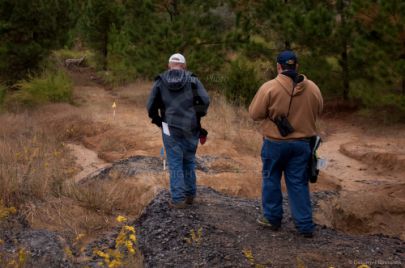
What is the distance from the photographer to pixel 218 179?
8305 mm

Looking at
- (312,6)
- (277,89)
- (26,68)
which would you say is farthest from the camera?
(26,68)

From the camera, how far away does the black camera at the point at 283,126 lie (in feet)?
17.5

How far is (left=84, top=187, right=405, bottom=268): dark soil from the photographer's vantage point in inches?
189

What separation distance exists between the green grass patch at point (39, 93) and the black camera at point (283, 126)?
1094 cm

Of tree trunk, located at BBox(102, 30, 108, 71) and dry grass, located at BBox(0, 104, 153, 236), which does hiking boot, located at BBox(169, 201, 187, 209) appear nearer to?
dry grass, located at BBox(0, 104, 153, 236)

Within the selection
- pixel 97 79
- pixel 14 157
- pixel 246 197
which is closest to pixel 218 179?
pixel 246 197

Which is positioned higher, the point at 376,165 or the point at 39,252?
the point at 39,252

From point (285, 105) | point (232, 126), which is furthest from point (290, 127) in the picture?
point (232, 126)

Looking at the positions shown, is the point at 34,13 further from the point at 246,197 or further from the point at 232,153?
the point at 246,197

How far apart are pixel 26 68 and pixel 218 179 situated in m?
10.1

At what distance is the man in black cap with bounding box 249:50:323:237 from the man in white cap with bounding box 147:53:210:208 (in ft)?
3.22

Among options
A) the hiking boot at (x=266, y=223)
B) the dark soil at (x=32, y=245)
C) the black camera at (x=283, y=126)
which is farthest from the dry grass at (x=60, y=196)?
the black camera at (x=283, y=126)

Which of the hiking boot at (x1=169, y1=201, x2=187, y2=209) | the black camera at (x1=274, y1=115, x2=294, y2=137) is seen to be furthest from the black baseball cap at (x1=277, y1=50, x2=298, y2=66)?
the hiking boot at (x1=169, y1=201, x2=187, y2=209)

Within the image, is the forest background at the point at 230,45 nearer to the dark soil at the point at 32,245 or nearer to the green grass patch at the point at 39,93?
the green grass patch at the point at 39,93
